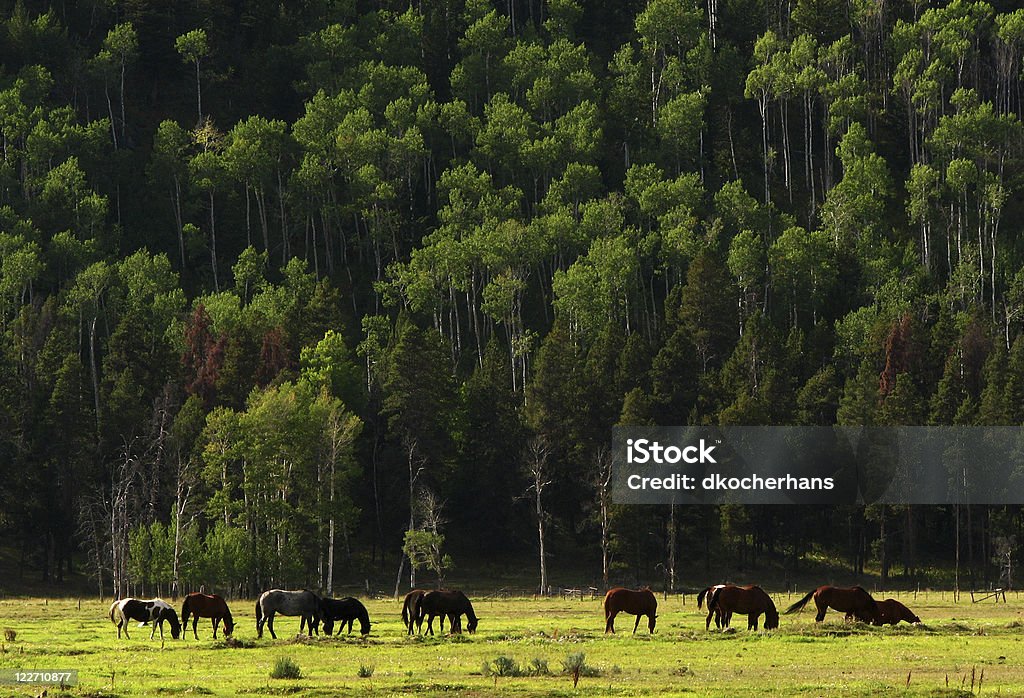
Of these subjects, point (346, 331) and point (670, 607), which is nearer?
point (670, 607)

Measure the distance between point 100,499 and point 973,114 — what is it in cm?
10420

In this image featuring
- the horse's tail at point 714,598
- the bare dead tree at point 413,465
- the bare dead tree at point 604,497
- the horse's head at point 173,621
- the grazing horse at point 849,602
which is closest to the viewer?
the horse's head at point 173,621

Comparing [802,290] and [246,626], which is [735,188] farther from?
[246,626]

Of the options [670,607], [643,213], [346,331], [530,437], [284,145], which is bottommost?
[670,607]

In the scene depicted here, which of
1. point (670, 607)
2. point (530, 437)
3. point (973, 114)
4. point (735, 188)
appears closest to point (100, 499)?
point (530, 437)

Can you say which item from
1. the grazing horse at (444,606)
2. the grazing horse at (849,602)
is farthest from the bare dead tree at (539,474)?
the grazing horse at (849,602)

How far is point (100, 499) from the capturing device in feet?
412

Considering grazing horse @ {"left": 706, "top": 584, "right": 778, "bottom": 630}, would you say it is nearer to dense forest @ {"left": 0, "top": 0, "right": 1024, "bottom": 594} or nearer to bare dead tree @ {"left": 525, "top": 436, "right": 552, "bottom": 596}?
dense forest @ {"left": 0, "top": 0, "right": 1024, "bottom": 594}

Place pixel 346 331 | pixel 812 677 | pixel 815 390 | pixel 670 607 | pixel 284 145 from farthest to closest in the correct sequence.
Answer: pixel 284 145 → pixel 346 331 → pixel 815 390 → pixel 670 607 → pixel 812 677

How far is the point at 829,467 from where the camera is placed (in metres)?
128

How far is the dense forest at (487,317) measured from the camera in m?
124

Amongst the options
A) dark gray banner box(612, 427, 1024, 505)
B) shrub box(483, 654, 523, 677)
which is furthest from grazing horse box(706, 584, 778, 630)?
dark gray banner box(612, 427, 1024, 505)

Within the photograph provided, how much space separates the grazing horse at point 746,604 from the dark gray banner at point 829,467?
212ft

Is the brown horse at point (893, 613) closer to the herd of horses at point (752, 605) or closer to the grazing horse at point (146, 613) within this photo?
the herd of horses at point (752, 605)
